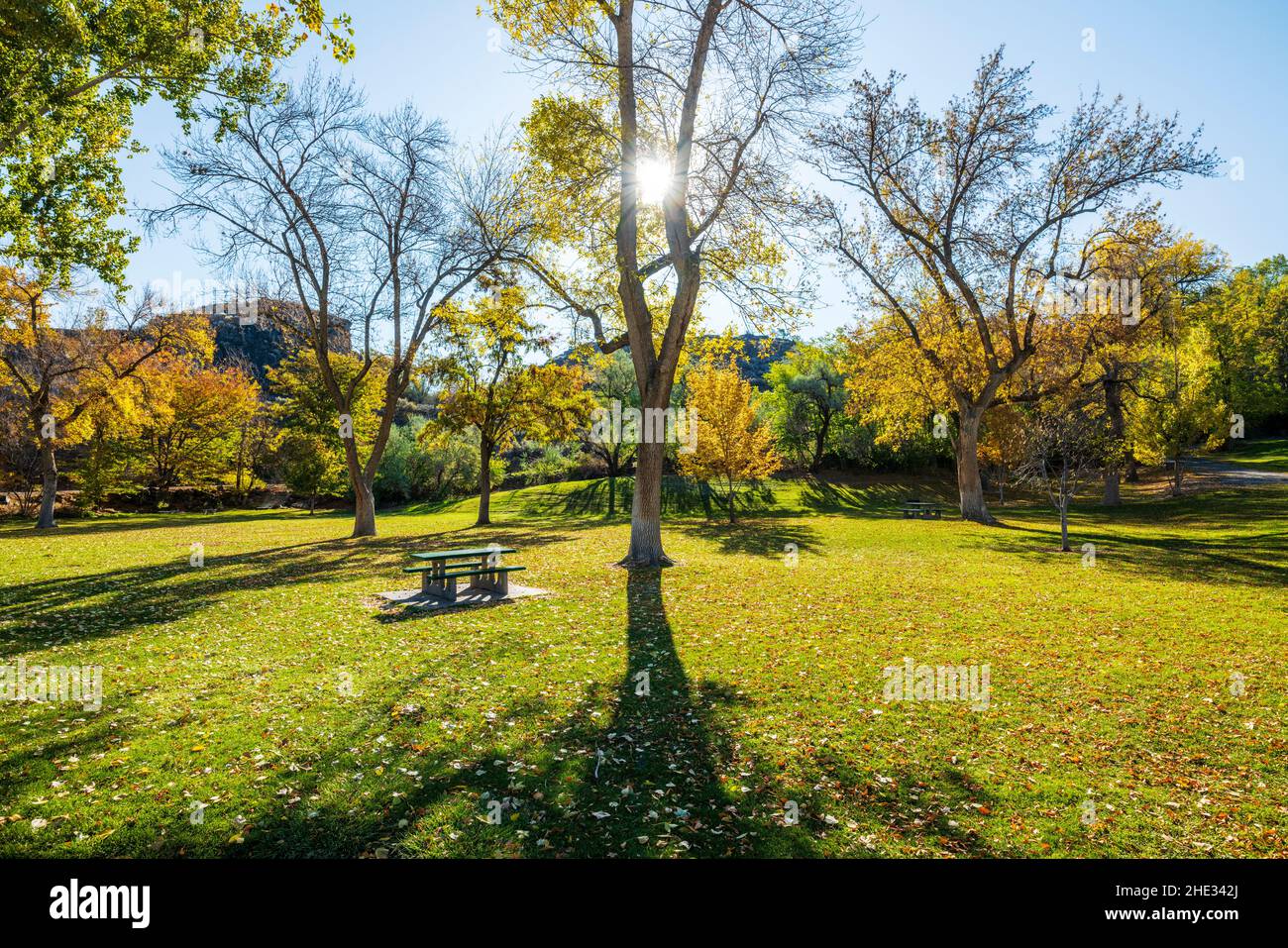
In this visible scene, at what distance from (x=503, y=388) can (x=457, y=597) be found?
19.2 meters

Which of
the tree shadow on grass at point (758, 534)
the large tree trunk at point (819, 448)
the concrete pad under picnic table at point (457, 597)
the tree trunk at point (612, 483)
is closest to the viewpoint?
the concrete pad under picnic table at point (457, 597)

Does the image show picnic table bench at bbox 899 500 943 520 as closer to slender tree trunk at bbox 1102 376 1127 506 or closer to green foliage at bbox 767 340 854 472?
slender tree trunk at bbox 1102 376 1127 506

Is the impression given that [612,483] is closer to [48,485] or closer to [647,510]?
[647,510]

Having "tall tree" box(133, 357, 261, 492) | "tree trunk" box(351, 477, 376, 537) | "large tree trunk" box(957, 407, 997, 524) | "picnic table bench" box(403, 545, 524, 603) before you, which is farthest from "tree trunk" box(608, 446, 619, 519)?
"tall tree" box(133, 357, 261, 492)

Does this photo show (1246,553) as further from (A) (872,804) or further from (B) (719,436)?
(A) (872,804)

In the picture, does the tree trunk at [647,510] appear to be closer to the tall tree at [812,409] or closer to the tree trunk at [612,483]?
the tree trunk at [612,483]

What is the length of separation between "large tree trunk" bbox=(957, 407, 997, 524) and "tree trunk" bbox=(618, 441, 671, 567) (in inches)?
668

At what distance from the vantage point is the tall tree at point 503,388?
29.5 metres

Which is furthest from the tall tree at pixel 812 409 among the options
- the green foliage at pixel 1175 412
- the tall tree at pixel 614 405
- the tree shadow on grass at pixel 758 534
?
the tree shadow on grass at pixel 758 534

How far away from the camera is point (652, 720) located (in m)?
6.36

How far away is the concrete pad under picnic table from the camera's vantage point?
11.6 metres

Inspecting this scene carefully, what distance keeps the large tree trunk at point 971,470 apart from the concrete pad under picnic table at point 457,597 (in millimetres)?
21131

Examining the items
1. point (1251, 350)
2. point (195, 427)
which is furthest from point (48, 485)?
point (1251, 350)
